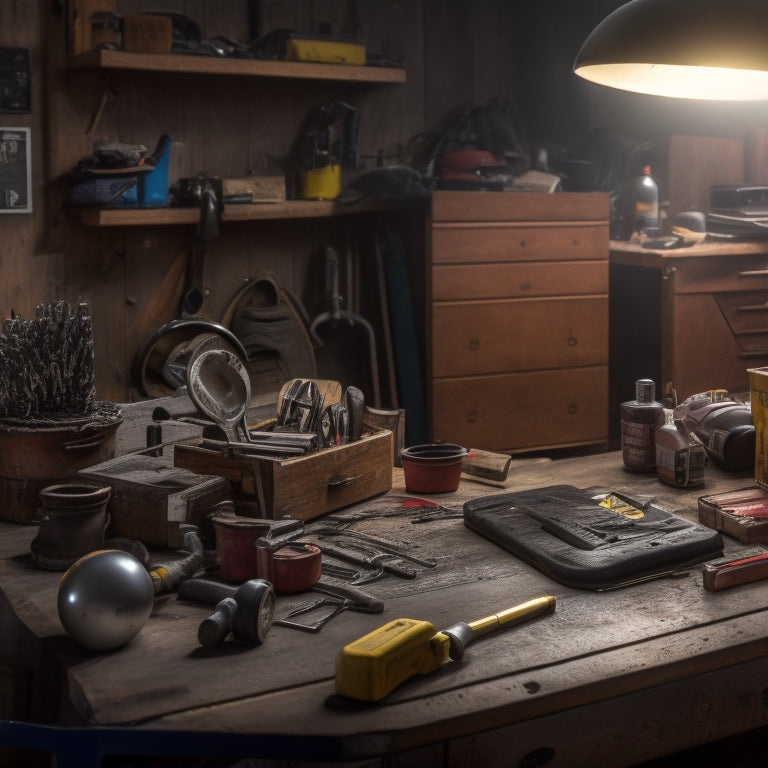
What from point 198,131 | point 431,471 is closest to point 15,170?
point 198,131

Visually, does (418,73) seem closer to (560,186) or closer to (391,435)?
(560,186)

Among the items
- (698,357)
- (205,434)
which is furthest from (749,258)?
(205,434)

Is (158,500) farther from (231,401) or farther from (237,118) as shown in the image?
(237,118)

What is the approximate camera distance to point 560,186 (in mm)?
4543

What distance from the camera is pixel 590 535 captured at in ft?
5.43

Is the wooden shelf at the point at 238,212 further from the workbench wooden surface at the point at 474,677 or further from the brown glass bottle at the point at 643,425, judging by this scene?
the workbench wooden surface at the point at 474,677

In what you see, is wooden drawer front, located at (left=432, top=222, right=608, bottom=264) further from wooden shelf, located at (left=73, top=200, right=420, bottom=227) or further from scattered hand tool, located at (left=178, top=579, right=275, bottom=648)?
scattered hand tool, located at (left=178, top=579, right=275, bottom=648)

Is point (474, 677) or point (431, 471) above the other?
point (431, 471)

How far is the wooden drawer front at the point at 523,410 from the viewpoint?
4191 millimetres

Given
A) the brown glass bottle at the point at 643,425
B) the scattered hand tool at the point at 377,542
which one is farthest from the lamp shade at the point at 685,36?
the scattered hand tool at the point at 377,542

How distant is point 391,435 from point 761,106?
3.56 m

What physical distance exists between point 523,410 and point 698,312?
76cm

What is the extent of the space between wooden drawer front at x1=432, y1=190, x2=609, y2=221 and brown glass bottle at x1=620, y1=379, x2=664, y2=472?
2060 mm

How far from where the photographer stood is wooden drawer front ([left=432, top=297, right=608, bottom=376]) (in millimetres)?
4152
